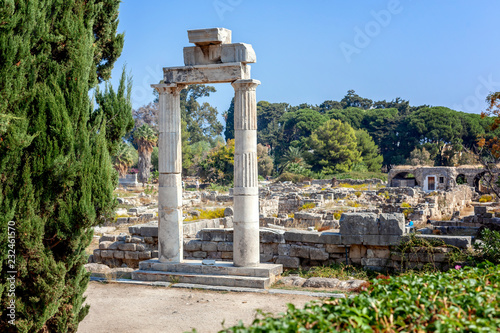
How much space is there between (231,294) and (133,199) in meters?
26.3

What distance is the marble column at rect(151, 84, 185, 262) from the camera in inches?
420

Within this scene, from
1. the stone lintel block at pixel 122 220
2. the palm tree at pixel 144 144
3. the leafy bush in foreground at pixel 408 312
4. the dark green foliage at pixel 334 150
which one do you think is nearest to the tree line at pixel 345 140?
the dark green foliage at pixel 334 150

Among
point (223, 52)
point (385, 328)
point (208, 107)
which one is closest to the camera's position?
point (385, 328)

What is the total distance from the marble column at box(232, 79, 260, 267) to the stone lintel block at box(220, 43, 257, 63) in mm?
490

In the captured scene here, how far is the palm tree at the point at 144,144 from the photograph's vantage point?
46938 millimetres

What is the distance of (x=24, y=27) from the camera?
19.2 feet

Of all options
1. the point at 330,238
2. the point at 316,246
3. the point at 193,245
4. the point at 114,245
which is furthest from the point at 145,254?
the point at 330,238

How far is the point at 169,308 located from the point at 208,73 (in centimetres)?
484

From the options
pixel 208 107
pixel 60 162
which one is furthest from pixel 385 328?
pixel 208 107

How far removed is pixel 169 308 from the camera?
8602mm

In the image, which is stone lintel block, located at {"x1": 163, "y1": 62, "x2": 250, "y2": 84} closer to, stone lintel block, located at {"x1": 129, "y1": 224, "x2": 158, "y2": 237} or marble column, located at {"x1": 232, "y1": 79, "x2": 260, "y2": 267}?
marble column, located at {"x1": 232, "y1": 79, "x2": 260, "y2": 267}

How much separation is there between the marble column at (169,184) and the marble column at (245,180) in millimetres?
1377

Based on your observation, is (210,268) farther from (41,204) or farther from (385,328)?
(385,328)

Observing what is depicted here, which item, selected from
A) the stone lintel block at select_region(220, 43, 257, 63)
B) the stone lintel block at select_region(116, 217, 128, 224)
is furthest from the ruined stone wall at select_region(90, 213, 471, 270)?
the stone lintel block at select_region(116, 217, 128, 224)
